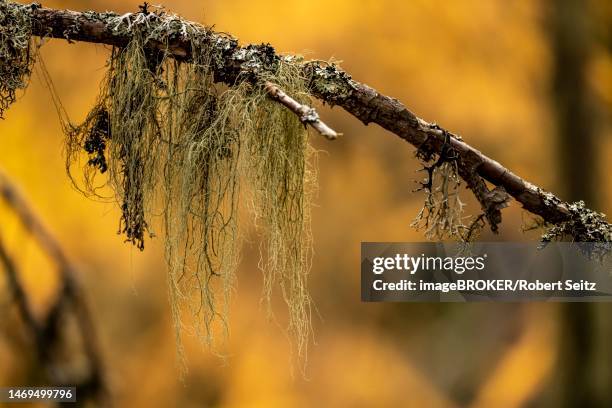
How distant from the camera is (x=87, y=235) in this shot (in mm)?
2430

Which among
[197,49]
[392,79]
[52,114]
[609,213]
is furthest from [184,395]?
[197,49]

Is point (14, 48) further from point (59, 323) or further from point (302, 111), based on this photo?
point (59, 323)

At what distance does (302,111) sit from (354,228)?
165 cm

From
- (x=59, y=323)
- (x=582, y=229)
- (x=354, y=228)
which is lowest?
(x=59, y=323)

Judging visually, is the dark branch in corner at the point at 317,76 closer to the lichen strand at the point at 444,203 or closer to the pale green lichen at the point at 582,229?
the lichen strand at the point at 444,203

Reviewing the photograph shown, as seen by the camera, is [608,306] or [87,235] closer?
[608,306]

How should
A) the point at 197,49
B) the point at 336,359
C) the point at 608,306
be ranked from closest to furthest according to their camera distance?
the point at 197,49 < the point at 608,306 < the point at 336,359

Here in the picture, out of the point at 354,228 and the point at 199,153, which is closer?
the point at 199,153

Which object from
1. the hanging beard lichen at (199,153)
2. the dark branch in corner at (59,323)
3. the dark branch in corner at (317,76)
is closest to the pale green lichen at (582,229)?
the dark branch in corner at (317,76)

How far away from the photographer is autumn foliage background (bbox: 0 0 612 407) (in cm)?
241

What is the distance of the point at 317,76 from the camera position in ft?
3.22

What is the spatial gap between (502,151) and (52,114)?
1.56 meters

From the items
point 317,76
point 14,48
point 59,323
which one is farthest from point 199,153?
point 59,323

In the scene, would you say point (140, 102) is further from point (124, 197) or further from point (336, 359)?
point (336, 359)
